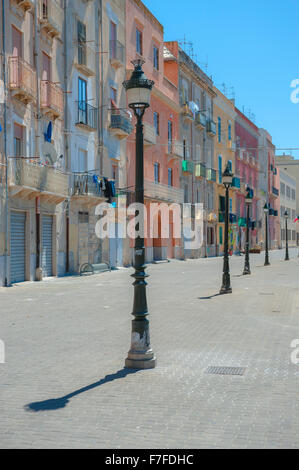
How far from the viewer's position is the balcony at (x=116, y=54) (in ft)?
97.0

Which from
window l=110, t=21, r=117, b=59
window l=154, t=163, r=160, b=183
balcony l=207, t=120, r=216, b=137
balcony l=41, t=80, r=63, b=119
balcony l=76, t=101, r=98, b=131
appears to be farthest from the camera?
balcony l=207, t=120, r=216, b=137

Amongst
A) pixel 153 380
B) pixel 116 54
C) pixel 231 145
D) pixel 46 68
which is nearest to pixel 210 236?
pixel 231 145

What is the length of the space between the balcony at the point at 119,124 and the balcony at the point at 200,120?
49.7ft

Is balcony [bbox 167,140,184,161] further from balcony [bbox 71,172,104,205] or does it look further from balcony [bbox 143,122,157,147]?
balcony [bbox 71,172,104,205]

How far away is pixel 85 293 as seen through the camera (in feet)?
55.9

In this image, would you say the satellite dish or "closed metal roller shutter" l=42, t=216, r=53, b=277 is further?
"closed metal roller shutter" l=42, t=216, r=53, b=277

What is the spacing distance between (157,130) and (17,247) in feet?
61.8

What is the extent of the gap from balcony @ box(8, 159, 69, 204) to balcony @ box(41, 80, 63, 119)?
7.33 feet

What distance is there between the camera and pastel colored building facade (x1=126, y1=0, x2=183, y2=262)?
3312 centimetres

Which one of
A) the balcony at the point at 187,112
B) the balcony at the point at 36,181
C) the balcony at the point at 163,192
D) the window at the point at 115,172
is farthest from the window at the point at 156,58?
the balcony at the point at 36,181

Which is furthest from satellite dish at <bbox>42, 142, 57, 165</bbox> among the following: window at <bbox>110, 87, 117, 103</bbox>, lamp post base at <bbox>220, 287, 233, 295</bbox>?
lamp post base at <bbox>220, 287, 233, 295</bbox>

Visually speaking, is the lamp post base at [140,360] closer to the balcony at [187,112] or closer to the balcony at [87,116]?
the balcony at [87,116]

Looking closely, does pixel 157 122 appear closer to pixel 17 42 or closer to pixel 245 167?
pixel 17 42

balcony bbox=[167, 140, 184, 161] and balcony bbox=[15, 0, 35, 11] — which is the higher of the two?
balcony bbox=[15, 0, 35, 11]
